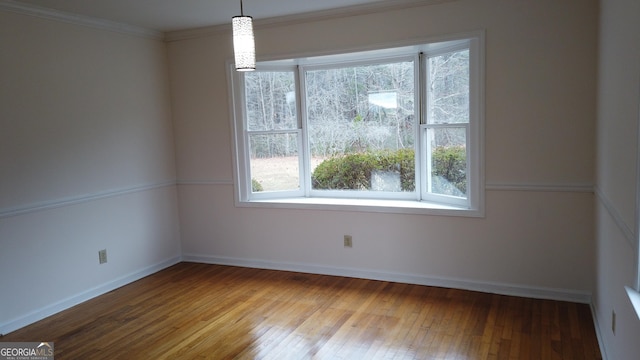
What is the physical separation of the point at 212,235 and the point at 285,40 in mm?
2153

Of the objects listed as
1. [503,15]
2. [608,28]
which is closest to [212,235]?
[503,15]

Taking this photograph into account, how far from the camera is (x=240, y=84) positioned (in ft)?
15.2

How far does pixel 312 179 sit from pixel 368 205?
31.4 inches

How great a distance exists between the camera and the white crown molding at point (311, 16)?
3.84m

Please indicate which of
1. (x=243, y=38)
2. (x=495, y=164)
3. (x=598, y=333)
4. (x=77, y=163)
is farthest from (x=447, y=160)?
(x=77, y=163)

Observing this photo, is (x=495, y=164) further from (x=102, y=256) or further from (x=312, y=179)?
(x=102, y=256)

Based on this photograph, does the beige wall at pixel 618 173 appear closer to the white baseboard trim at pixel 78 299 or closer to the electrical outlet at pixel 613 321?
the electrical outlet at pixel 613 321

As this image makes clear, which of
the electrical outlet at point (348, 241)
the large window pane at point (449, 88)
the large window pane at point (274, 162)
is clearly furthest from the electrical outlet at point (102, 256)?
the large window pane at point (449, 88)

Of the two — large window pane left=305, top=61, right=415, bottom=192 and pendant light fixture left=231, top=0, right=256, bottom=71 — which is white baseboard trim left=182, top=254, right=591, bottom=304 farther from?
pendant light fixture left=231, top=0, right=256, bottom=71

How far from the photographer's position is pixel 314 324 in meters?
3.36

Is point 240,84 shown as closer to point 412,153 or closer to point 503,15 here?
point 412,153

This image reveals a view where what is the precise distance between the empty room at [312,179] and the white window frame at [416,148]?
20 mm

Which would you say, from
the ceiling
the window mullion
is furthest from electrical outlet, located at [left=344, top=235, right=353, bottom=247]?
the ceiling

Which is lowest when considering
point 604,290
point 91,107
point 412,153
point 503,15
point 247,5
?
point 604,290
